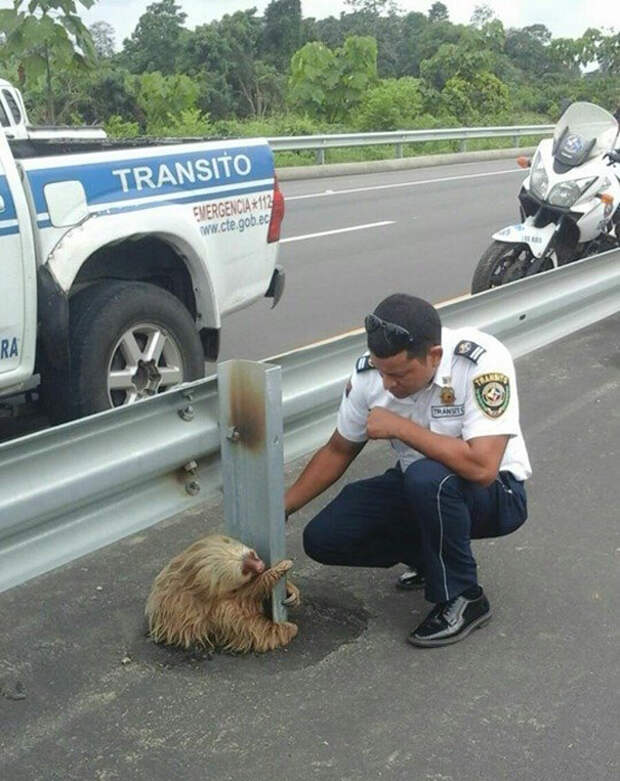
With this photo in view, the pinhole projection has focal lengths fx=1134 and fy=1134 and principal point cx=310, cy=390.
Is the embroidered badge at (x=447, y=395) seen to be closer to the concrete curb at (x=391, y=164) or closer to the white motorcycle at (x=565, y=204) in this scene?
the white motorcycle at (x=565, y=204)

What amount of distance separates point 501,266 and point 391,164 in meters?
16.1

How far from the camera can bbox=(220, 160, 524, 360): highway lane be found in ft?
27.5

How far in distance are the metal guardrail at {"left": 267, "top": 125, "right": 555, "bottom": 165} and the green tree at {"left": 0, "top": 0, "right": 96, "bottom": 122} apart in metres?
6.72

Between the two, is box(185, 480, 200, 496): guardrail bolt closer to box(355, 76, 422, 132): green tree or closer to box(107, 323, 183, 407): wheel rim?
box(107, 323, 183, 407): wheel rim

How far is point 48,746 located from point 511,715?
1.26 meters

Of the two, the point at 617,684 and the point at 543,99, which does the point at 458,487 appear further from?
the point at 543,99

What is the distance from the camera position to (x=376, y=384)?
11.7 feet

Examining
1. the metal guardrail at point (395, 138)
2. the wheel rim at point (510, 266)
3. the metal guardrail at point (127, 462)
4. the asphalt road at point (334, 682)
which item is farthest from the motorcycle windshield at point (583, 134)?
the metal guardrail at point (395, 138)

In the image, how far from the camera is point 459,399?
3.48 meters

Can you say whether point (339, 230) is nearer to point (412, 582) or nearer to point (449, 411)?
point (412, 582)

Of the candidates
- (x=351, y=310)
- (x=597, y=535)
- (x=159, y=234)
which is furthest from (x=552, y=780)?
(x=351, y=310)

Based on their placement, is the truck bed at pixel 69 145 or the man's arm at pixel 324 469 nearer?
the man's arm at pixel 324 469

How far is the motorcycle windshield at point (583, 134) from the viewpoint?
25.5 ft

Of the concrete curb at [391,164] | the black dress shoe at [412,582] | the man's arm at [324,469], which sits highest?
the man's arm at [324,469]
